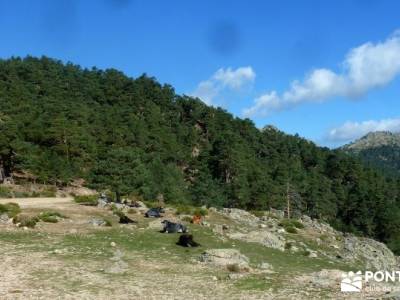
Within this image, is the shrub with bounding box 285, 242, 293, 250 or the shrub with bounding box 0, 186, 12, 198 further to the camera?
the shrub with bounding box 0, 186, 12, 198

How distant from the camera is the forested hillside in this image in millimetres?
74500

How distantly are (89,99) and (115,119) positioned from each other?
1149 inches

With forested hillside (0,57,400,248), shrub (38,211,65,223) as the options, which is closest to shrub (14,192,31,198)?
forested hillside (0,57,400,248)

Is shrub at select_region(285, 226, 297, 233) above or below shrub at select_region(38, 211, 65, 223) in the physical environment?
below

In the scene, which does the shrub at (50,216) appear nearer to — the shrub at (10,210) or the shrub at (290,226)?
the shrub at (10,210)

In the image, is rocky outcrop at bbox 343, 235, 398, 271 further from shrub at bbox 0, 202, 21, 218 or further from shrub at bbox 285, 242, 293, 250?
shrub at bbox 0, 202, 21, 218

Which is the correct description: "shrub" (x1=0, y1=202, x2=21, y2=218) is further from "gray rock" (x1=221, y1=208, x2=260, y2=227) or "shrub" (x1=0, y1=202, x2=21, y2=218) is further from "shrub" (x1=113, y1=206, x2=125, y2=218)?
"gray rock" (x1=221, y1=208, x2=260, y2=227)

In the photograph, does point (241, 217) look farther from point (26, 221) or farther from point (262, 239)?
point (26, 221)

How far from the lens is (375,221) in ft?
373

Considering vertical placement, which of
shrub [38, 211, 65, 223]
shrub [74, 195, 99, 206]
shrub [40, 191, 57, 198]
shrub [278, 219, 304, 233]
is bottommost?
shrub [278, 219, 304, 233]

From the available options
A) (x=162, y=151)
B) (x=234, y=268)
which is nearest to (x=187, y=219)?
(x=234, y=268)

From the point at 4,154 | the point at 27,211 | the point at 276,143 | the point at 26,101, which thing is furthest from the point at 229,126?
the point at 27,211

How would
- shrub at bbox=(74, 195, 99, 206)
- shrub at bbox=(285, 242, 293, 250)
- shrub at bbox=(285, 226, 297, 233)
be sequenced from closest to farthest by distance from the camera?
shrub at bbox=(285, 242, 293, 250) → shrub at bbox=(74, 195, 99, 206) → shrub at bbox=(285, 226, 297, 233)

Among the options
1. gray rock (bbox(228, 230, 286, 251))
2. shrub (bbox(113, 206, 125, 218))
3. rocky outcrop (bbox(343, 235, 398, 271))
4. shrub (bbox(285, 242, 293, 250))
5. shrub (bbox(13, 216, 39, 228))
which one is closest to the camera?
shrub (bbox(13, 216, 39, 228))
